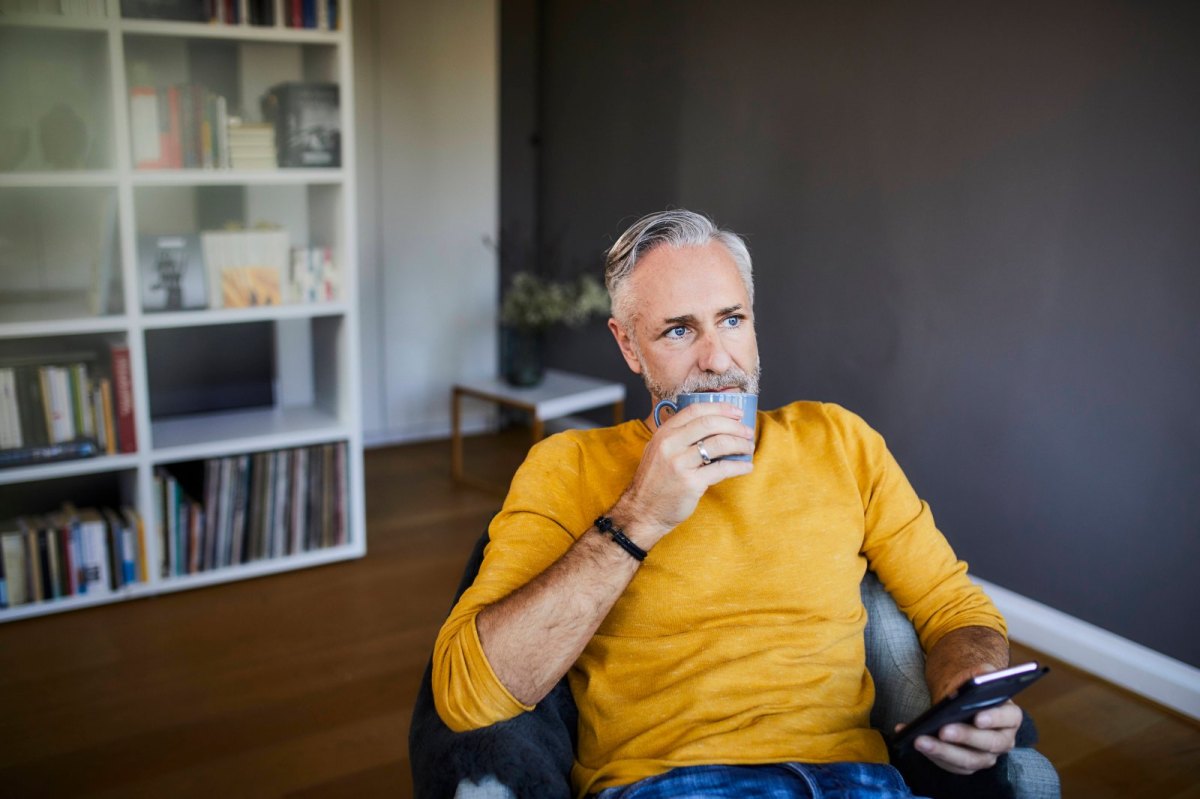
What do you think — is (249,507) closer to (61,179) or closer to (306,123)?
(61,179)

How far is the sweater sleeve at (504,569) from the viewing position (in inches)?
50.3

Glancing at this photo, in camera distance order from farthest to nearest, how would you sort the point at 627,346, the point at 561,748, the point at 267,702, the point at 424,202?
the point at 424,202
the point at 267,702
the point at 627,346
the point at 561,748

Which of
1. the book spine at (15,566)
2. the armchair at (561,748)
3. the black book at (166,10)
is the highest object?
the black book at (166,10)

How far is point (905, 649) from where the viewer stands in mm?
1513

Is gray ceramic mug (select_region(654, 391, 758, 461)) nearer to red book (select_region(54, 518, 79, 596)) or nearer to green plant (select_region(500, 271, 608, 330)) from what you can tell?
red book (select_region(54, 518, 79, 596))

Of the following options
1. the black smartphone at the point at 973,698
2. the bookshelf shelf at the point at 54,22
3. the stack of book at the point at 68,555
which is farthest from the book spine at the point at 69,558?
the black smartphone at the point at 973,698

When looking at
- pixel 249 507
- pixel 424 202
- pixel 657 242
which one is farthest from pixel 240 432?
pixel 657 242

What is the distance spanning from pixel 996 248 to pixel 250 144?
2.20 m

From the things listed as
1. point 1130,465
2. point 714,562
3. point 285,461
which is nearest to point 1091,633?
point 1130,465

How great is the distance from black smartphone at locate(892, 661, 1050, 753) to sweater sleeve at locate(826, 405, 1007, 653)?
0.30 meters

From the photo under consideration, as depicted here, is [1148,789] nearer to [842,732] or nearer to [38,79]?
[842,732]

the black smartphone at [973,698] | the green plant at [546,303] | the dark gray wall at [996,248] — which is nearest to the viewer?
the black smartphone at [973,698]

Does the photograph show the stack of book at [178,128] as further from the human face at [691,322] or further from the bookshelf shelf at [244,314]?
the human face at [691,322]

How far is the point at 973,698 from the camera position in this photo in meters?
1.11
